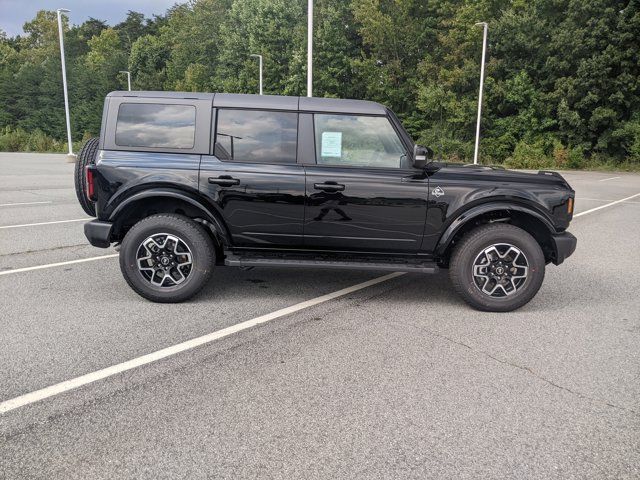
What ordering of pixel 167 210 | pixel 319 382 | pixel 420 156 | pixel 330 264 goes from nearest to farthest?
pixel 319 382, pixel 420 156, pixel 330 264, pixel 167 210

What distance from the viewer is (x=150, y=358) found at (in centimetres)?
369

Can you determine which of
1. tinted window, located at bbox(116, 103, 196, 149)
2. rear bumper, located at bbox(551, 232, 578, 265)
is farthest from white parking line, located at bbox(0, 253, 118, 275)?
rear bumper, located at bbox(551, 232, 578, 265)

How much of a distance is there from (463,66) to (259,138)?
33807 millimetres

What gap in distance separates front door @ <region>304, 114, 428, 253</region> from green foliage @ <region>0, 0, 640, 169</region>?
30.1 meters

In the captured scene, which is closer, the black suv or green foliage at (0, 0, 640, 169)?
the black suv

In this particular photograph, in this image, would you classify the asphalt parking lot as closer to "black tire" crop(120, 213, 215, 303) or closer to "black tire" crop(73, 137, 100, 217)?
"black tire" crop(120, 213, 215, 303)

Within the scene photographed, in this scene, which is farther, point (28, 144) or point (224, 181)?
point (28, 144)

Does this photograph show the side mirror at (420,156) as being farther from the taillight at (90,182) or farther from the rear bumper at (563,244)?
the taillight at (90,182)

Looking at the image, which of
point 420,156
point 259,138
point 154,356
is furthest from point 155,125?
point 420,156

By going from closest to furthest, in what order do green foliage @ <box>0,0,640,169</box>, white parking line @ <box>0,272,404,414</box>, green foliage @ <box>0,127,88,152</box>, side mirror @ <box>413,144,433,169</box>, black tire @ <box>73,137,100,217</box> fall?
white parking line @ <box>0,272,404,414</box> < side mirror @ <box>413,144,433,169</box> < black tire @ <box>73,137,100,217</box> < green foliage @ <box>0,0,640,169</box> < green foliage @ <box>0,127,88,152</box>

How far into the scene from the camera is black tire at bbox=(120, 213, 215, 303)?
480 centimetres

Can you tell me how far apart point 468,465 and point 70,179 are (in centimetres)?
1807

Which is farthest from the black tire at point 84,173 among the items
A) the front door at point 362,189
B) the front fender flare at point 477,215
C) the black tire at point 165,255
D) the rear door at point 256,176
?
the front fender flare at point 477,215

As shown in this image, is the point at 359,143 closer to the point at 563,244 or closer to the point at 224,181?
the point at 224,181
